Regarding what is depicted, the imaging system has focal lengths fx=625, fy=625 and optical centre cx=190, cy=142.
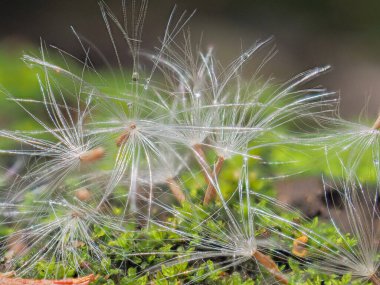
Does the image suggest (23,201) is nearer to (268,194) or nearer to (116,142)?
(116,142)

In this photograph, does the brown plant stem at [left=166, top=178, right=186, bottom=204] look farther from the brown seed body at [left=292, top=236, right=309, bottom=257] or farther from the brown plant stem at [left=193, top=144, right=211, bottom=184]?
the brown seed body at [left=292, top=236, right=309, bottom=257]

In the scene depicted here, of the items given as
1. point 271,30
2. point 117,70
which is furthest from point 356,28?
point 117,70

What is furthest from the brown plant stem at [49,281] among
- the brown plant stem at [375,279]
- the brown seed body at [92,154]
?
the brown plant stem at [375,279]

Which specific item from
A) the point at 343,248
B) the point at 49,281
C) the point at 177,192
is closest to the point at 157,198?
the point at 177,192

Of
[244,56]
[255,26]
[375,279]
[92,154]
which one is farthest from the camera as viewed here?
[255,26]

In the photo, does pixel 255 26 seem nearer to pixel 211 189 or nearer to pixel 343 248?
pixel 211 189

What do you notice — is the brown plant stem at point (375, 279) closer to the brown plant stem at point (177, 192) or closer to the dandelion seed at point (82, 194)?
the brown plant stem at point (177, 192)
